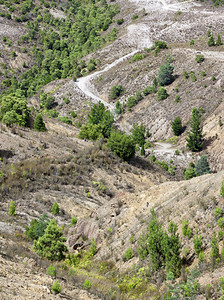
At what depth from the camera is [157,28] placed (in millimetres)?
110312

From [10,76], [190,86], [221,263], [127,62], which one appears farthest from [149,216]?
[10,76]

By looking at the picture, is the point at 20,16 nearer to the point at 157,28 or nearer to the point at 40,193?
the point at 157,28

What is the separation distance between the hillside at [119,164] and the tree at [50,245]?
7cm

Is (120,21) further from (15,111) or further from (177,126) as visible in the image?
(15,111)

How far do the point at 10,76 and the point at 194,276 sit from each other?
11574cm

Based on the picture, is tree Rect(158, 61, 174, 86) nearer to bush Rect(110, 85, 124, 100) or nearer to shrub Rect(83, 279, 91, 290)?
bush Rect(110, 85, 124, 100)

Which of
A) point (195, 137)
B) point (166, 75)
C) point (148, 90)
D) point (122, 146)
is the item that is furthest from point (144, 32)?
point (122, 146)

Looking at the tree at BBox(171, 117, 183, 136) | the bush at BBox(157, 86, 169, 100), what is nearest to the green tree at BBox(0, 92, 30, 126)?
the tree at BBox(171, 117, 183, 136)

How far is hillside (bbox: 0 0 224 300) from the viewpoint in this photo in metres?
14.3

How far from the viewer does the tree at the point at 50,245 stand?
18.0m

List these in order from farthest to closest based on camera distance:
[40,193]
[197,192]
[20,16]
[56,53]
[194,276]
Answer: [20,16] → [56,53] → [40,193] → [197,192] → [194,276]

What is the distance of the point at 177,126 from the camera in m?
66.4

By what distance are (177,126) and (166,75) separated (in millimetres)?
19709

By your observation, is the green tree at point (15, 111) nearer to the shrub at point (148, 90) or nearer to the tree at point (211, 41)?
the shrub at point (148, 90)
